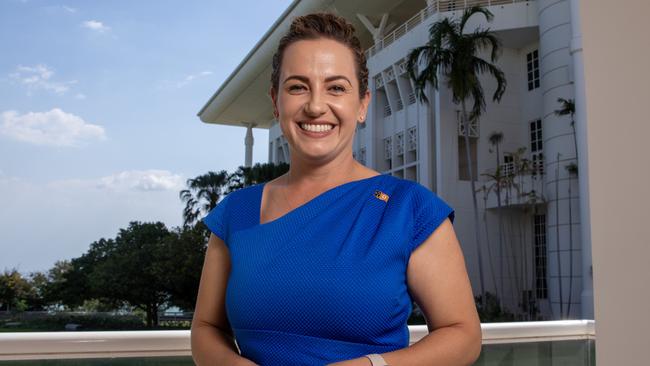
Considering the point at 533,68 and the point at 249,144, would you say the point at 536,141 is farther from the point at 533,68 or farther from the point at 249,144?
the point at 249,144

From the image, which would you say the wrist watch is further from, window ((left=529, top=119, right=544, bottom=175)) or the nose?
window ((left=529, top=119, right=544, bottom=175))

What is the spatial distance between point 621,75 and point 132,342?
1583mm

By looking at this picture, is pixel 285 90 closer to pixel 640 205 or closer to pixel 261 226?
pixel 261 226

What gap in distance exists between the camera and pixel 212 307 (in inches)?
46.4

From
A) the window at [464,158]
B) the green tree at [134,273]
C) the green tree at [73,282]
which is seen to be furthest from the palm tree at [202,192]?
the window at [464,158]

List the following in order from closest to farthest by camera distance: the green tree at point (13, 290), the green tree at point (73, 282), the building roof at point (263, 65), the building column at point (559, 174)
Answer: the building column at point (559, 174), the building roof at point (263, 65), the green tree at point (73, 282), the green tree at point (13, 290)

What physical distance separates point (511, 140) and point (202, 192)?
18338mm

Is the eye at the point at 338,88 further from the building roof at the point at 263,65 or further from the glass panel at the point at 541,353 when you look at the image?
the building roof at the point at 263,65

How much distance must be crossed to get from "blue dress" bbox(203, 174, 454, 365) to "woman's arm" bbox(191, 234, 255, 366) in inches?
3.2

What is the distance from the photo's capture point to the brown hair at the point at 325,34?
109 centimetres

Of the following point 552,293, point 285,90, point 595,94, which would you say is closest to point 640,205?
point 595,94

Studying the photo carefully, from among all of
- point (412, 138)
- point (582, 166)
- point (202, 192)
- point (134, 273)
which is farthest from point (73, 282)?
point (582, 166)

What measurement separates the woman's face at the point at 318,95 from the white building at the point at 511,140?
42.3 feet

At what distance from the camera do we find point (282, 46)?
112cm
